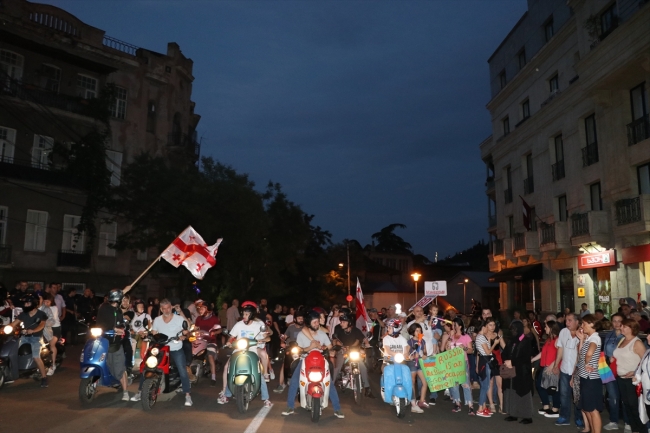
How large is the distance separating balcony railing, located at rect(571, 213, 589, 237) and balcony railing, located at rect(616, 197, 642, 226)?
2.15 m

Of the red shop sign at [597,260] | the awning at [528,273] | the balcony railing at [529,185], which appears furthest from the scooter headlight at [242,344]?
the balcony railing at [529,185]

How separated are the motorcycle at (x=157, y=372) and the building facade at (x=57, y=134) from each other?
21.0 m

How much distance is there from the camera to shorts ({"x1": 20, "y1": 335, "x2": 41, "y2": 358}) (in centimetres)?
1162

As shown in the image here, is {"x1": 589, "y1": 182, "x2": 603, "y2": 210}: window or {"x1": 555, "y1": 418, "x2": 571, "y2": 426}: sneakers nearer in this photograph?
{"x1": 555, "y1": 418, "x2": 571, "y2": 426}: sneakers

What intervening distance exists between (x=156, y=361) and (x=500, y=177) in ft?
98.1

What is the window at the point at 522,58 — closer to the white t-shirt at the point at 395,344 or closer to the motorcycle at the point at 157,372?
the white t-shirt at the point at 395,344

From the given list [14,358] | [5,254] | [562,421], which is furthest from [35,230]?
[562,421]

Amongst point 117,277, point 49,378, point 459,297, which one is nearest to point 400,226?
point 459,297

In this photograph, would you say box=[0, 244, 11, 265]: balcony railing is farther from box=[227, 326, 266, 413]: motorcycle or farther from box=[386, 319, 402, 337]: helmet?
box=[386, 319, 402, 337]: helmet

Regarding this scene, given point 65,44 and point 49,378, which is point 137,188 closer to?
point 65,44

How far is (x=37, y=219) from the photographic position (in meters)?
29.2

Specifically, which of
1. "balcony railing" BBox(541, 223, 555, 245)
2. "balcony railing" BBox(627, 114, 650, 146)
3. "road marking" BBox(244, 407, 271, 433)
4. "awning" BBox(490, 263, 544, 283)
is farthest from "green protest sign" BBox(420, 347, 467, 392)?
"awning" BBox(490, 263, 544, 283)

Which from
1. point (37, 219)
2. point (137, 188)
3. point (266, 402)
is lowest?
point (266, 402)

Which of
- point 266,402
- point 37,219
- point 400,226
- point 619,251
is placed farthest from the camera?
point 400,226
